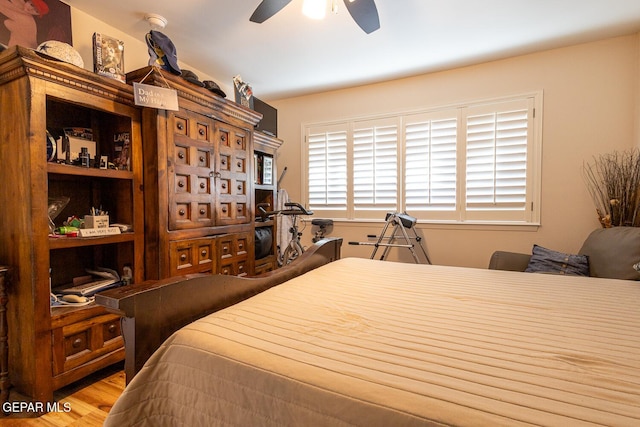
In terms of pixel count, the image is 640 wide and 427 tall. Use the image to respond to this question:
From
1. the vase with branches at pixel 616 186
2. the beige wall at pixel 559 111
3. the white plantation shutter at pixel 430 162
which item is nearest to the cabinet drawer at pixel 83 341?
the beige wall at pixel 559 111

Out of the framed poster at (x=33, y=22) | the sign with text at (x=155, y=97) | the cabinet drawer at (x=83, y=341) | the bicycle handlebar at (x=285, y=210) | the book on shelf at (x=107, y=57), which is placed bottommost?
the cabinet drawer at (x=83, y=341)

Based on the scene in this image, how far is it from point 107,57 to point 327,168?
2.44m

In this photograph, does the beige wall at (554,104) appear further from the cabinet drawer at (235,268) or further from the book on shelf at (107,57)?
the cabinet drawer at (235,268)

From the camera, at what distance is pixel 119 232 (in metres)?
1.92

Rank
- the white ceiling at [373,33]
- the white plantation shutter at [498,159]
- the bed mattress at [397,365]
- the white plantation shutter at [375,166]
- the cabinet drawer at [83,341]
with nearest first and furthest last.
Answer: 1. the bed mattress at [397,365]
2. the cabinet drawer at [83,341]
3. the white ceiling at [373,33]
4. the white plantation shutter at [498,159]
5. the white plantation shutter at [375,166]

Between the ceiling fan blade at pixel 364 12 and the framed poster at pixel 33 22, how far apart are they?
6.06 feet

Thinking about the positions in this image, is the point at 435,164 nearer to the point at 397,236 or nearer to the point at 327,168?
the point at 397,236

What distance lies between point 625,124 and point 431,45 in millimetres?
1784

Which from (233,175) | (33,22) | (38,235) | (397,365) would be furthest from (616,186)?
(33,22)

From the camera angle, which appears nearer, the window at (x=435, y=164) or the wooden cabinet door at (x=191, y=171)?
the wooden cabinet door at (x=191, y=171)

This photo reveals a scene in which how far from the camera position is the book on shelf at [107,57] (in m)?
1.86

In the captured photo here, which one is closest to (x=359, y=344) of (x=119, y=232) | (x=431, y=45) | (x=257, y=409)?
(x=257, y=409)

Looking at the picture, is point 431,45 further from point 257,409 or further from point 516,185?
point 257,409

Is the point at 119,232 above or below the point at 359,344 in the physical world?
above
